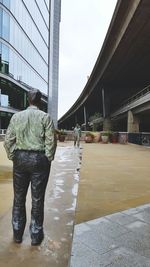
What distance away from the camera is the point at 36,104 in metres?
3.70

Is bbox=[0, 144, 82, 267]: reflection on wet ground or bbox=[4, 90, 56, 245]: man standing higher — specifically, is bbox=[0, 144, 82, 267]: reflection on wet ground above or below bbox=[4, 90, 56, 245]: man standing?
below

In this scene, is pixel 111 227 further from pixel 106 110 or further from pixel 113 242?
pixel 106 110

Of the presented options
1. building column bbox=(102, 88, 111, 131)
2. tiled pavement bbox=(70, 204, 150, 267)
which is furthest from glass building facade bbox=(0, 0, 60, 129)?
tiled pavement bbox=(70, 204, 150, 267)

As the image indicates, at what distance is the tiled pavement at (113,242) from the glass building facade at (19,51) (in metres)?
21.5

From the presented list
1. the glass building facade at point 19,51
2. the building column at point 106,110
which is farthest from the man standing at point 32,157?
the building column at point 106,110

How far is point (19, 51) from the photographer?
1463 inches

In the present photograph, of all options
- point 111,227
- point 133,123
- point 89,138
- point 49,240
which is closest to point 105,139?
point 89,138

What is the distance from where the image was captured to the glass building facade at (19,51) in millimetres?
32125

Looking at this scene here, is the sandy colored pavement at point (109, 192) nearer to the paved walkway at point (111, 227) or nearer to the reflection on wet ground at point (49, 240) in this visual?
the paved walkway at point (111, 227)

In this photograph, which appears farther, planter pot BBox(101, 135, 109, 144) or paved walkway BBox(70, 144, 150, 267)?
planter pot BBox(101, 135, 109, 144)

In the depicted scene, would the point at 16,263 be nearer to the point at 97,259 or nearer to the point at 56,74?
the point at 97,259

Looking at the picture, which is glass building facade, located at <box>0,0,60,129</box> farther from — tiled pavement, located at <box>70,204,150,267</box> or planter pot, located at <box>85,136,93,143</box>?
tiled pavement, located at <box>70,204,150,267</box>

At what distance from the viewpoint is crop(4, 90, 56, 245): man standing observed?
344cm

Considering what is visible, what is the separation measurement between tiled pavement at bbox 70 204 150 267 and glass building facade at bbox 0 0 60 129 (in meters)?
21.5
